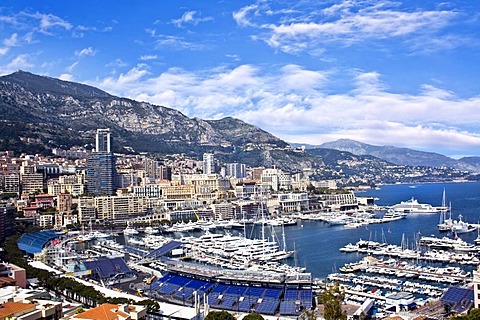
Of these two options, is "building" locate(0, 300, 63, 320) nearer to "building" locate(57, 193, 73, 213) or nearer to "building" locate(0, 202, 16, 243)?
"building" locate(0, 202, 16, 243)

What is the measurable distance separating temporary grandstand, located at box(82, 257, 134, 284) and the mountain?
1793 inches

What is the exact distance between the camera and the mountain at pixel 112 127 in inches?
2810

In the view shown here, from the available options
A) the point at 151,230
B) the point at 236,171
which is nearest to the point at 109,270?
the point at 151,230

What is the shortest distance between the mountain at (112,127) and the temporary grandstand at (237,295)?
5030 cm

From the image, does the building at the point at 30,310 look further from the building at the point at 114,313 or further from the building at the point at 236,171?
the building at the point at 236,171

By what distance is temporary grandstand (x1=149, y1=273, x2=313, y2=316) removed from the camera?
16.0 m

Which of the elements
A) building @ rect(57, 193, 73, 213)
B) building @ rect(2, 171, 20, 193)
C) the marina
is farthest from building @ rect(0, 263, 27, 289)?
building @ rect(2, 171, 20, 193)

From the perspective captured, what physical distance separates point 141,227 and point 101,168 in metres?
10.7

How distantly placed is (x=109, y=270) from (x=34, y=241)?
10151 mm

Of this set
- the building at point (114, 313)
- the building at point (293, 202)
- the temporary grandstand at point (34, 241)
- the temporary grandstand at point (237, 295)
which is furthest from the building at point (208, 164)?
the building at point (114, 313)

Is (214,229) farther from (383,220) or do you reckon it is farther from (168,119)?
(168,119)

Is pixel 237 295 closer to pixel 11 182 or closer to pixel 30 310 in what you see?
pixel 30 310

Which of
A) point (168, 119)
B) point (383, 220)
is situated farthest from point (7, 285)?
point (168, 119)

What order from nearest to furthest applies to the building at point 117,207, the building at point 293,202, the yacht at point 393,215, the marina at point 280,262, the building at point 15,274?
the marina at point 280,262 → the building at point 15,274 → the building at point 117,207 → the yacht at point 393,215 → the building at point 293,202
